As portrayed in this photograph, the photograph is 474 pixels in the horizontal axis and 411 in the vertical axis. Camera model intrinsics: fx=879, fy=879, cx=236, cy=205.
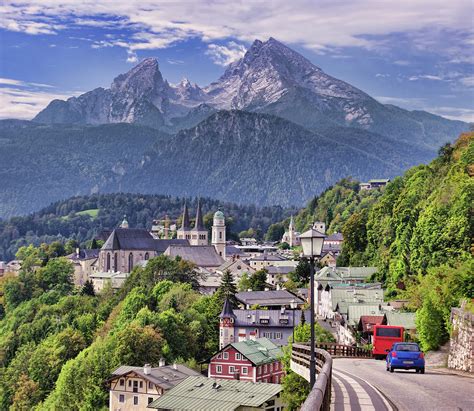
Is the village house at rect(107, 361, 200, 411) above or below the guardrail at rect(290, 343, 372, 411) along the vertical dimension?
below

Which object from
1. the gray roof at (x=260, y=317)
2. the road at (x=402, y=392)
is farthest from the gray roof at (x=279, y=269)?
the road at (x=402, y=392)

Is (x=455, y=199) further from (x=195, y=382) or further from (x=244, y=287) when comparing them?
(x=244, y=287)

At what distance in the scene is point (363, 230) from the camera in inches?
4638

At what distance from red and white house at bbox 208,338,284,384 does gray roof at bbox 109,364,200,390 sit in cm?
327

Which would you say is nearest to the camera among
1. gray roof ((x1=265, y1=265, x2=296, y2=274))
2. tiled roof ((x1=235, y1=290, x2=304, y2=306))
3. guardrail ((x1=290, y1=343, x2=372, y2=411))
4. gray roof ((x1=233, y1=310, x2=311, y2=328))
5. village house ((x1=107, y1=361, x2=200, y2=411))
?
guardrail ((x1=290, y1=343, x2=372, y2=411))

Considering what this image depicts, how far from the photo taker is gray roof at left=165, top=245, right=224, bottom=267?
179m

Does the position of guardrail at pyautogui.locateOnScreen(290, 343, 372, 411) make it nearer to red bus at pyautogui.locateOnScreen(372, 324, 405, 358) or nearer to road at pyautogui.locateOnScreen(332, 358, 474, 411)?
road at pyautogui.locateOnScreen(332, 358, 474, 411)

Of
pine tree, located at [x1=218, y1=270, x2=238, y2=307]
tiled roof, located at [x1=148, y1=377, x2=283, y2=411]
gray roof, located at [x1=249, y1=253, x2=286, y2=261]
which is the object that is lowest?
tiled roof, located at [x1=148, y1=377, x2=283, y2=411]

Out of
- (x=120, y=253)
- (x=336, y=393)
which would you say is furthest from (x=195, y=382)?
(x=120, y=253)

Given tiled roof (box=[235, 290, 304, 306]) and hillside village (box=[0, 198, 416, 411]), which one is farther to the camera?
tiled roof (box=[235, 290, 304, 306])

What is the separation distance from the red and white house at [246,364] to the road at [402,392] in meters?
57.5

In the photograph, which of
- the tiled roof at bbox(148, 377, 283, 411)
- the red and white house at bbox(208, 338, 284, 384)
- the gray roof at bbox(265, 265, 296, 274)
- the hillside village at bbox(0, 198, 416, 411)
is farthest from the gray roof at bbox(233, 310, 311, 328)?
the gray roof at bbox(265, 265, 296, 274)

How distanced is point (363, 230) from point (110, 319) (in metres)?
36.3

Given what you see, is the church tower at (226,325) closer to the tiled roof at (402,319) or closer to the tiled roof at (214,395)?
the tiled roof at (214,395)
